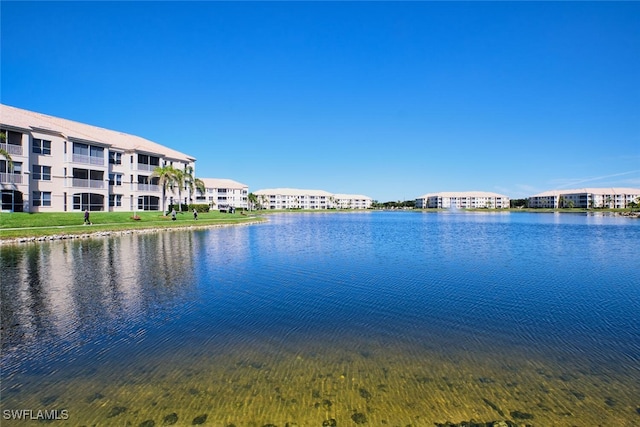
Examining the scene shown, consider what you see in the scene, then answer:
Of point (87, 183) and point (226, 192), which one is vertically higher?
point (226, 192)

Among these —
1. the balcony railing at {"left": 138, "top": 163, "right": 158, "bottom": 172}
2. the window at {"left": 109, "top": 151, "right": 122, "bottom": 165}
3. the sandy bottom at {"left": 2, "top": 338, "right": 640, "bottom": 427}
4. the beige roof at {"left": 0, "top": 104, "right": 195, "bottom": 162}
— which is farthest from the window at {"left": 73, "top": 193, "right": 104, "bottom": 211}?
the sandy bottom at {"left": 2, "top": 338, "right": 640, "bottom": 427}

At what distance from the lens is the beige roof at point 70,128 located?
3992cm

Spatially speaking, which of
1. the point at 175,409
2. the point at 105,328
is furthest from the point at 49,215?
the point at 175,409

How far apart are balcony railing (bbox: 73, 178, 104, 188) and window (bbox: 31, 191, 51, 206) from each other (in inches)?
127

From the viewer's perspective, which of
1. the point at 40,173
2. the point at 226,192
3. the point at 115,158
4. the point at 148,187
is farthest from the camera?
the point at 226,192

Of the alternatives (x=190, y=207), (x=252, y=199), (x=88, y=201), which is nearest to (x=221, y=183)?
(x=252, y=199)

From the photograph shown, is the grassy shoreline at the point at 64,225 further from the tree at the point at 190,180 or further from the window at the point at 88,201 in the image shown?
the tree at the point at 190,180

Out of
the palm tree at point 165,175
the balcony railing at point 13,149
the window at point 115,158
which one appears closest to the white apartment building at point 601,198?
the palm tree at point 165,175

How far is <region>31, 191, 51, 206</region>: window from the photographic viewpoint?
4112 centimetres

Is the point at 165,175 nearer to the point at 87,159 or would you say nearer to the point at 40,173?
the point at 87,159

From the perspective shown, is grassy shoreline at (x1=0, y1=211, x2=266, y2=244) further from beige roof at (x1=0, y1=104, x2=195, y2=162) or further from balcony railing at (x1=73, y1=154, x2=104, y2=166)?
beige roof at (x1=0, y1=104, x2=195, y2=162)

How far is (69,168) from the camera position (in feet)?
145

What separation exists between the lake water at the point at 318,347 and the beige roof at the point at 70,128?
3309cm

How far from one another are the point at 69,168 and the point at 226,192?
87390mm
